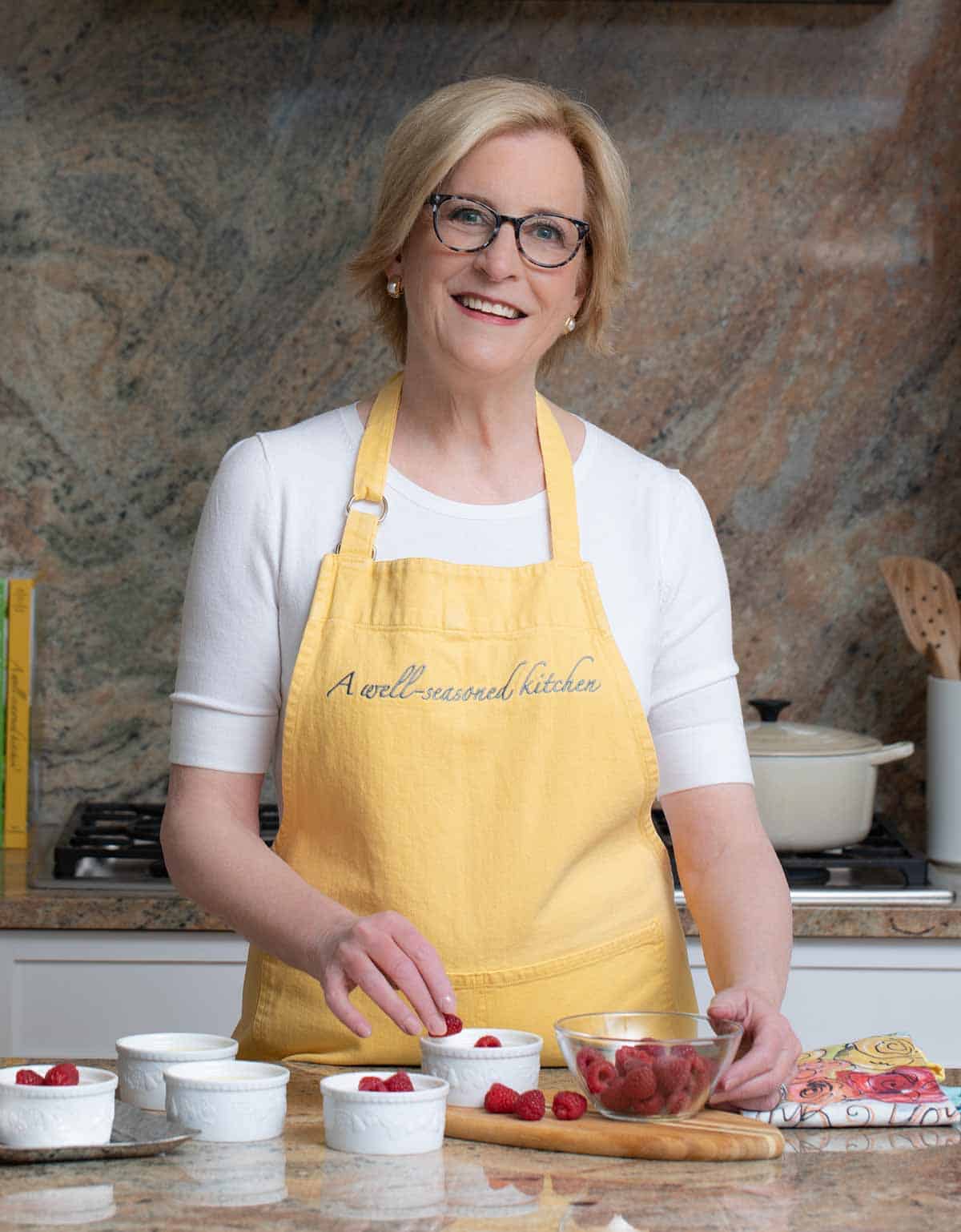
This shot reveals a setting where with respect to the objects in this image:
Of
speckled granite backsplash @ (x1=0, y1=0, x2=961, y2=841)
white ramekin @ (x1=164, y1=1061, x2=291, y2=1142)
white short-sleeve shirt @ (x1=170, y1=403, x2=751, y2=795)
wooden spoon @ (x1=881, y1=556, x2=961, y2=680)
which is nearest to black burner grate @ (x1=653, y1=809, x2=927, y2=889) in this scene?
wooden spoon @ (x1=881, y1=556, x2=961, y2=680)

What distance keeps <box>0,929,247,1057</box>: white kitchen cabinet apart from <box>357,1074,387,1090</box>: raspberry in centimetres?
99

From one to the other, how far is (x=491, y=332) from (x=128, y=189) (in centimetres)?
128

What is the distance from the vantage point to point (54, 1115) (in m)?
1.06

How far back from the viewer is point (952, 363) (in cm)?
262

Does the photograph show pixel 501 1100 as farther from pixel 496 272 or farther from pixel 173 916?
pixel 173 916

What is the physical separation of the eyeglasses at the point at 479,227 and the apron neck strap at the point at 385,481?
0.17m

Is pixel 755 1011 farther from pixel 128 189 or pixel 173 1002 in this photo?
pixel 128 189

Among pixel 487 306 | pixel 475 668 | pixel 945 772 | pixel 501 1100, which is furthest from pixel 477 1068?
pixel 945 772

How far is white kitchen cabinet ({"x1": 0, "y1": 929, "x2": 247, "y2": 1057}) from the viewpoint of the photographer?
207 centimetres

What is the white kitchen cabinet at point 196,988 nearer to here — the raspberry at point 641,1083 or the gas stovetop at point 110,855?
the gas stovetop at point 110,855

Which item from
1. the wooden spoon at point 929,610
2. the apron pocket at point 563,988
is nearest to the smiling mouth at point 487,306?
the apron pocket at point 563,988

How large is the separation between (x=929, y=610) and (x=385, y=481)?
1124 millimetres

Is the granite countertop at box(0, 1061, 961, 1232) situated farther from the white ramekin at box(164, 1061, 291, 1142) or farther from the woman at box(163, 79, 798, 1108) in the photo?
the woman at box(163, 79, 798, 1108)

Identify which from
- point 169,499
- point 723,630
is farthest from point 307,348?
point 723,630
